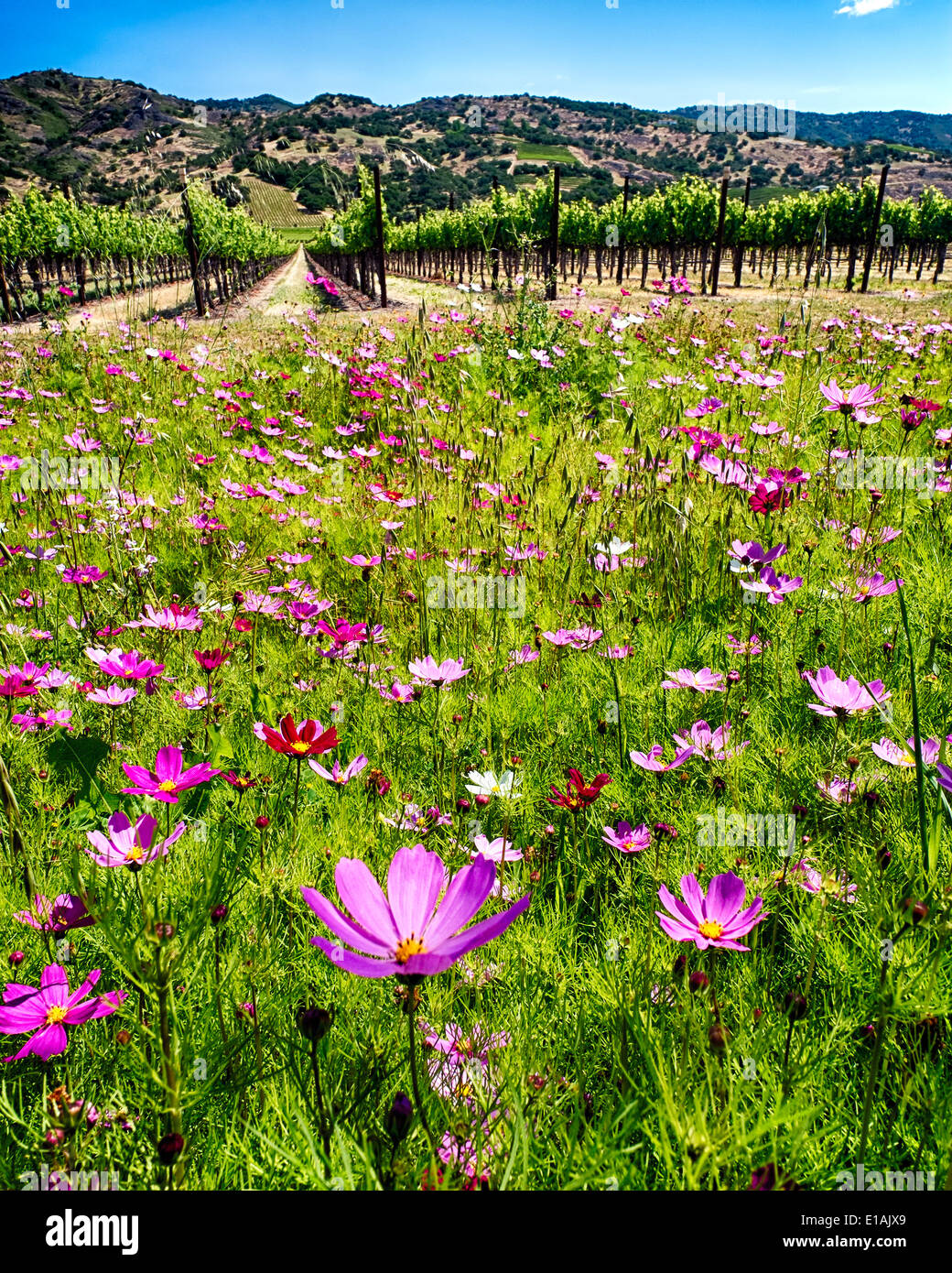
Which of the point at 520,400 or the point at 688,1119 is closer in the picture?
the point at 688,1119

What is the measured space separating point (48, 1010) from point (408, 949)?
60cm

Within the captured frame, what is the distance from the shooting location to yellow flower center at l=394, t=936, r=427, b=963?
0.66 meters

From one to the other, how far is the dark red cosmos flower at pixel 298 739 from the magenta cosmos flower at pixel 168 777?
0.36 ft

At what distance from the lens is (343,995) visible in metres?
1.11

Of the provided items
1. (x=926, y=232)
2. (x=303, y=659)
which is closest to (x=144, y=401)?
(x=303, y=659)

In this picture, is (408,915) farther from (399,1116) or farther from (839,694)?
(839,694)

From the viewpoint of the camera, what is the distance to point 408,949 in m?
0.68

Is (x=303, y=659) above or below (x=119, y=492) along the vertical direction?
below

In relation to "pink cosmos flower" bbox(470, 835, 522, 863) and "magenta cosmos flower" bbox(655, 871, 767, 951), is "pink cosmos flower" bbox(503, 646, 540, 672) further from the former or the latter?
"magenta cosmos flower" bbox(655, 871, 767, 951)

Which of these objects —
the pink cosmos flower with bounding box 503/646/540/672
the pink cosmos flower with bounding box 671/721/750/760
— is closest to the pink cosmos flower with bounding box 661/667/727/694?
the pink cosmos flower with bounding box 671/721/750/760

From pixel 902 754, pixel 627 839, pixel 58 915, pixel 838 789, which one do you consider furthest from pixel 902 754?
pixel 58 915
